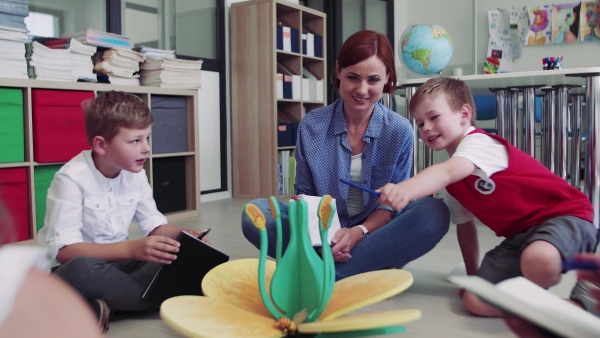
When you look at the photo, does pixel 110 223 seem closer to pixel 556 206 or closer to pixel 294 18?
pixel 556 206

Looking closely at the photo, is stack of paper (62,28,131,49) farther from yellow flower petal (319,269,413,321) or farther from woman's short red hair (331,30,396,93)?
yellow flower petal (319,269,413,321)

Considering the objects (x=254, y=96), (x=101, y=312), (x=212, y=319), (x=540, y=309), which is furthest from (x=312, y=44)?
(x=540, y=309)

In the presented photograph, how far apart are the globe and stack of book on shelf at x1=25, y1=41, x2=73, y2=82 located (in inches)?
60.2

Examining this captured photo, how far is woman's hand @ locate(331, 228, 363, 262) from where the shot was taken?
4.85ft

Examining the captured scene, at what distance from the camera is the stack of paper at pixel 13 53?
2.22 m

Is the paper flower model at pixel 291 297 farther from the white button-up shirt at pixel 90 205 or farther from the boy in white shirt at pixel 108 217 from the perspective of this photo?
the white button-up shirt at pixel 90 205

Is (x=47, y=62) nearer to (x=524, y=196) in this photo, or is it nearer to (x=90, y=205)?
(x=90, y=205)

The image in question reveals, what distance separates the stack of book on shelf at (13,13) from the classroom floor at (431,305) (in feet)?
3.80

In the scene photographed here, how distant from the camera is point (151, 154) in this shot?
110 inches

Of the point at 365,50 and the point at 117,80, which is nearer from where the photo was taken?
the point at 365,50

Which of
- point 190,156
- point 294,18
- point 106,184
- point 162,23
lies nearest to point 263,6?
point 294,18

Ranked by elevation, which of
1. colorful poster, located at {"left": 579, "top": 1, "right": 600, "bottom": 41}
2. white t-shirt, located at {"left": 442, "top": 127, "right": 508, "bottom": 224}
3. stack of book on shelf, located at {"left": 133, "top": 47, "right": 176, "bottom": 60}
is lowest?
white t-shirt, located at {"left": 442, "top": 127, "right": 508, "bottom": 224}

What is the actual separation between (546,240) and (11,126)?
1.93 meters

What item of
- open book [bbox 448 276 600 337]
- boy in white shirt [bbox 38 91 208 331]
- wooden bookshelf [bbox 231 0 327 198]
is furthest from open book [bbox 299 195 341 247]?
wooden bookshelf [bbox 231 0 327 198]
